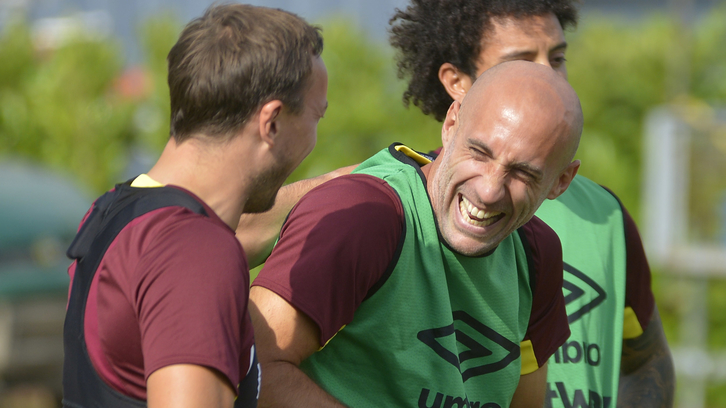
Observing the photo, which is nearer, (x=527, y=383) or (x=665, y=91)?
(x=527, y=383)

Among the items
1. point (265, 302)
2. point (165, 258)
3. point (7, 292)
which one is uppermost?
point (165, 258)

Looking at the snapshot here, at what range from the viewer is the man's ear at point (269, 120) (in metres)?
1.82

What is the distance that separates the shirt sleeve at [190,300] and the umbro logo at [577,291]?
1462mm

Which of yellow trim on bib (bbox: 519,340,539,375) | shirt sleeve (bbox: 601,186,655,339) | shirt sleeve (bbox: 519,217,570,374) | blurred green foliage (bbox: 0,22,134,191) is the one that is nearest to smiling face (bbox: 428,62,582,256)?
shirt sleeve (bbox: 519,217,570,374)

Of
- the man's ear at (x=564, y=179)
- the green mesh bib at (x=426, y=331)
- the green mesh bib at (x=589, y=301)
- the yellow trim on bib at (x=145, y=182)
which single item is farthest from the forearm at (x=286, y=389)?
the green mesh bib at (x=589, y=301)

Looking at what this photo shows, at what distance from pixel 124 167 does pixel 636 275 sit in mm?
7712

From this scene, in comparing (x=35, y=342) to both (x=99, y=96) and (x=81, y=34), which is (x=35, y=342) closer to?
(x=99, y=96)

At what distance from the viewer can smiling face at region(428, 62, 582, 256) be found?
208 centimetres

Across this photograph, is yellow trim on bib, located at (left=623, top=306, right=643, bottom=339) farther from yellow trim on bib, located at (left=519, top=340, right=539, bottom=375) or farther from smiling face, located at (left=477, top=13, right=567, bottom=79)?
smiling face, located at (left=477, top=13, right=567, bottom=79)

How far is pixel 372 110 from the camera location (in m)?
8.14

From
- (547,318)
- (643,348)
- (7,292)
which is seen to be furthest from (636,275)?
(7,292)

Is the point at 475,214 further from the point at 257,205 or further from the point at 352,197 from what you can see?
the point at 257,205

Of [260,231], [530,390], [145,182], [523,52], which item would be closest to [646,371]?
[530,390]

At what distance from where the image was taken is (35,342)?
22.5 ft
